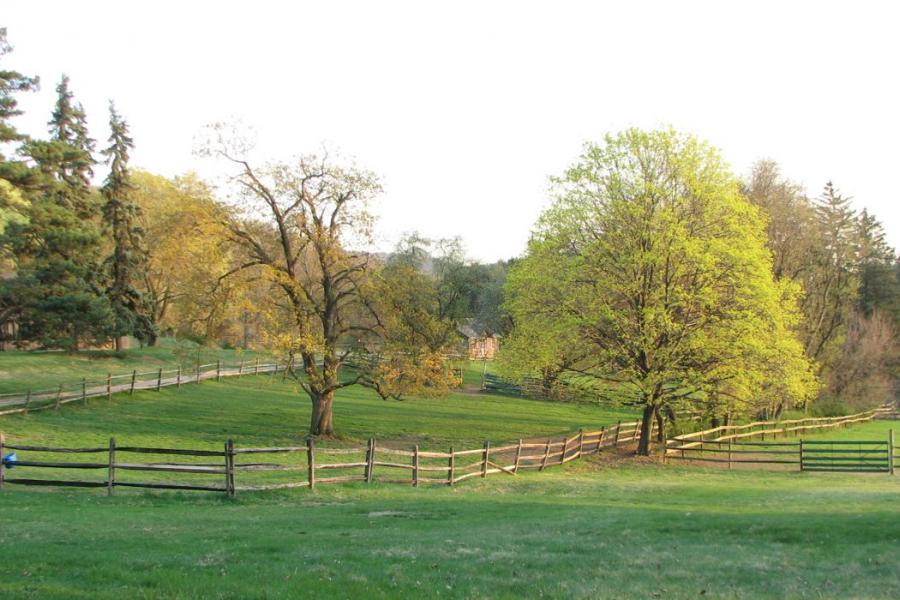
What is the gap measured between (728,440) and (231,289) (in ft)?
76.4

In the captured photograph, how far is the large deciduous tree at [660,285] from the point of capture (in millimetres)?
27219

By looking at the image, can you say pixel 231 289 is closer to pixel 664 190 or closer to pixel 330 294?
pixel 330 294

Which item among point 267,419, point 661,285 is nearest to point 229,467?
point 661,285

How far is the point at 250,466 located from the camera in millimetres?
17109

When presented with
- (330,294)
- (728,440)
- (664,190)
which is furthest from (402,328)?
(728,440)

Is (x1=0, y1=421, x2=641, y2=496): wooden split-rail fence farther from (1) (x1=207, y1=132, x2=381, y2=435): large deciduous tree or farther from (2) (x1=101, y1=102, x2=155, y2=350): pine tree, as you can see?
(2) (x1=101, y1=102, x2=155, y2=350): pine tree

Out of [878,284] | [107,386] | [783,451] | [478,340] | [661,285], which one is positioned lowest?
[783,451]

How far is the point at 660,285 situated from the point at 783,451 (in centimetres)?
1235

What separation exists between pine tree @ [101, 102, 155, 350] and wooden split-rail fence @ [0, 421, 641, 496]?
27.9 meters

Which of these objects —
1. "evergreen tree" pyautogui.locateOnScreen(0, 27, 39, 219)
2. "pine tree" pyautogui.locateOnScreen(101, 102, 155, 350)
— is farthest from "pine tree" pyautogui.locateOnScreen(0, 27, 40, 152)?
"pine tree" pyautogui.locateOnScreen(101, 102, 155, 350)

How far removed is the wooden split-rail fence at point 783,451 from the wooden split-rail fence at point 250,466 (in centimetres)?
368

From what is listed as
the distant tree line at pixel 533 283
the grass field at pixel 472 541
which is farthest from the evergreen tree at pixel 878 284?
the grass field at pixel 472 541

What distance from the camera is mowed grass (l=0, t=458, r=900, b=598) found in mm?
7859

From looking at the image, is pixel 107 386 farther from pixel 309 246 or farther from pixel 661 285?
pixel 661 285
